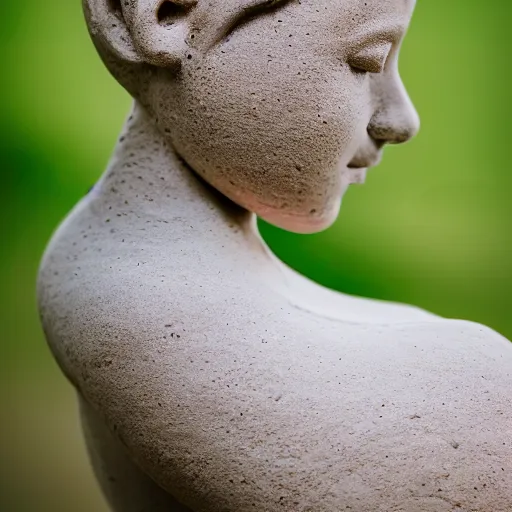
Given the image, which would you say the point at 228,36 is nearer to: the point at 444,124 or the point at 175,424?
the point at 175,424

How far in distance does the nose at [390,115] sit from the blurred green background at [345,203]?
1.27 metres

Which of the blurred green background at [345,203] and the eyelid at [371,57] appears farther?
the blurred green background at [345,203]

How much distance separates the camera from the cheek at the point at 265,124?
0.80 metres

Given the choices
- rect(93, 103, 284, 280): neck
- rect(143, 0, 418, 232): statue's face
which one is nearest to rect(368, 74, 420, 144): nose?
rect(143, 0, 418, 232): statue's face

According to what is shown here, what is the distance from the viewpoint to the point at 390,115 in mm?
881

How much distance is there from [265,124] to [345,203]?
153cm

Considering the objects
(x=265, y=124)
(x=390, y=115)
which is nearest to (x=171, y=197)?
(x=265, y=124)

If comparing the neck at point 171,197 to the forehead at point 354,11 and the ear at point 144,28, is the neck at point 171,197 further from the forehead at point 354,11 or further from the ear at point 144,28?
the forehead at point 354,11

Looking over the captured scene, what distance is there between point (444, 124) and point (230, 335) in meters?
1.76

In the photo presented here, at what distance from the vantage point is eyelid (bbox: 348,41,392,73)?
81 cm

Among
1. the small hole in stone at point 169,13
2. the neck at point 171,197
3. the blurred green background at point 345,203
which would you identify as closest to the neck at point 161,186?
the neck at point 171,197

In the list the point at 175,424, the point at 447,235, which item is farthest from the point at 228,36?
the point at 447,235

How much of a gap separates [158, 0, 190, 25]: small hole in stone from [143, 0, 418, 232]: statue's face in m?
0.02

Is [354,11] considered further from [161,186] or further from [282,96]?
[161,186]
